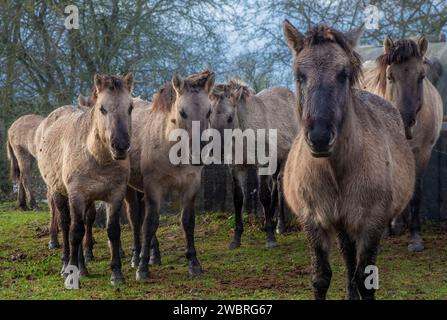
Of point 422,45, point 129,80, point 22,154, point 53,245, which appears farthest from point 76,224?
point 22,154

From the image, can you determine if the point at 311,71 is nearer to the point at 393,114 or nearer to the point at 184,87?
the point at 393,114

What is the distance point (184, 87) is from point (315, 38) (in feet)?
9.29

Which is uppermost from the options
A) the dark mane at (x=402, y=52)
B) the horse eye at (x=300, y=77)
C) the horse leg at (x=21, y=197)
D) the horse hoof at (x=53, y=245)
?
the dark mane at (x=402, y=52)

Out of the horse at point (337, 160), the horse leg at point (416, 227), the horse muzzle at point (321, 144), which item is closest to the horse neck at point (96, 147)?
the horse at point (337, 160)

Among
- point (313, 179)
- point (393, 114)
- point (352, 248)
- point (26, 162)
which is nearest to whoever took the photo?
point (313, 179)

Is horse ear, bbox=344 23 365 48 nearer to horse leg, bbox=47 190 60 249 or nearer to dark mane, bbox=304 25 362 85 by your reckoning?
dark mane, bbox=304 25 362 85

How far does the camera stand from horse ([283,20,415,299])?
12.0ft

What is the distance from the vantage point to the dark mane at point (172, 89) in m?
6.51

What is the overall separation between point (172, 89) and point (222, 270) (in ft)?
6.77

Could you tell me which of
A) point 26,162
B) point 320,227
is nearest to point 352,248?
point 320,227

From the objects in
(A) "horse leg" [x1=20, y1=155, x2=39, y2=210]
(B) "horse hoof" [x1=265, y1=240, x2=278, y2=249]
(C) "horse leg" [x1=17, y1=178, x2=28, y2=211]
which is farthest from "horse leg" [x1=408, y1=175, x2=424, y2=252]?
(C) "horse leg" [x1=17, y1=178, x2=28, y2=211]

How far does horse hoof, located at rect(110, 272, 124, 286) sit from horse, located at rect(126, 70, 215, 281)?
0.74 feet

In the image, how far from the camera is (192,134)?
6273 mm

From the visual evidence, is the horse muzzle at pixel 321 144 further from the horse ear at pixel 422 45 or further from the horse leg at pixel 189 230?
the horse ear at pixel 422 45
